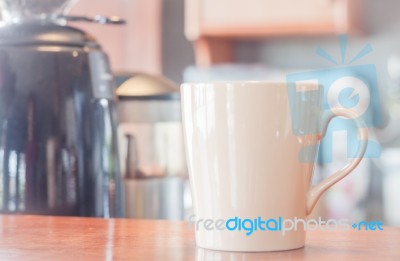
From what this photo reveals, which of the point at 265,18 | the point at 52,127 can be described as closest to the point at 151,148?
the point at 52,127

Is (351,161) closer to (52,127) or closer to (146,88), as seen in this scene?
(52,127)

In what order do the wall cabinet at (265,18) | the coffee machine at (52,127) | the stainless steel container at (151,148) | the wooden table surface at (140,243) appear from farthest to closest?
the wall cabinet at (265,18), the stainless steel container at (151,148), the coffee machine at (52,127), the wooden table surface at (140,243)

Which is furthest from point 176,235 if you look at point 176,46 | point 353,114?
point 176,46

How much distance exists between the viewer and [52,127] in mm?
856

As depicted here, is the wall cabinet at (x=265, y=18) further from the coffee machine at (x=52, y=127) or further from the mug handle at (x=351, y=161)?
the mug handle at (x=351, y=161)

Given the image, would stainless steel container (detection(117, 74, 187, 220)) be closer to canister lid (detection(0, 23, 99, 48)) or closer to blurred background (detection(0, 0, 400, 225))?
canister lid (detection(0, 23, 99, 48))

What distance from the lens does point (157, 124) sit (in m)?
1.13

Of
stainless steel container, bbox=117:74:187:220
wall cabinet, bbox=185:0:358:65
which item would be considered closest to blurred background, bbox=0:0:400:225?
wall cabinet, bbox=185:0:358:65

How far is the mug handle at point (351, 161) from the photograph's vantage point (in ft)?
1.85

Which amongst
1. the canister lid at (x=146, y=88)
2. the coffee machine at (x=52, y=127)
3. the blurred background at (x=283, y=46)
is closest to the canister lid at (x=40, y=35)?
the coffee machine at (x=52, y=127)

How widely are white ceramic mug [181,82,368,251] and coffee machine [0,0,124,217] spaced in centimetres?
32

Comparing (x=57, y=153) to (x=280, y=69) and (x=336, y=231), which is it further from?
(x=280, y=69)

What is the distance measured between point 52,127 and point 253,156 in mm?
356

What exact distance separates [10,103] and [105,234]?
0.28 meters
